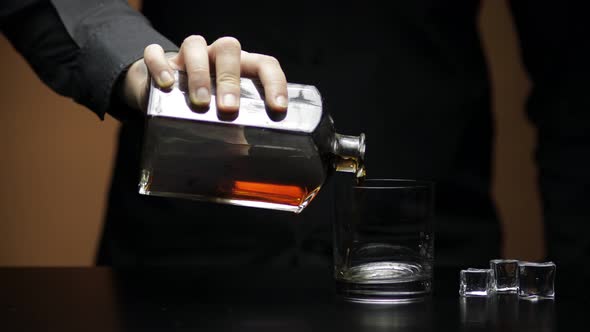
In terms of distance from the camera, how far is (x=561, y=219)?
1.32 m

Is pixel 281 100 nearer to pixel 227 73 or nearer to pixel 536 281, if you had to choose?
pixel 227 73

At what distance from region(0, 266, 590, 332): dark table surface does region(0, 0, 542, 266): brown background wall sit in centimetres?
125

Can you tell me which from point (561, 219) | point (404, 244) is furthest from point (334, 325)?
point (561, 219)

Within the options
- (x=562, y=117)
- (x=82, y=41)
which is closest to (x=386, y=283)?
(x=82, y=41)

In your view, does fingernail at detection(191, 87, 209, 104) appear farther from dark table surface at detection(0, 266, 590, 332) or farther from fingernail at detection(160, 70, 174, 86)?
dark table surface at detection(0, 266, 590, 332)

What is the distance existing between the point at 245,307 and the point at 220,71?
0.70 ft

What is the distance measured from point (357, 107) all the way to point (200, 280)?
396 mm

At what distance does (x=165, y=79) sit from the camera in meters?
0.78

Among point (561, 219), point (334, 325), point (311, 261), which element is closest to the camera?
point (334, 325)

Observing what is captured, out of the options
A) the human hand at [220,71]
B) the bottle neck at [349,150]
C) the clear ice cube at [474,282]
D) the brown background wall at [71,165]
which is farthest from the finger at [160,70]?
the brown background wall at [71,165]

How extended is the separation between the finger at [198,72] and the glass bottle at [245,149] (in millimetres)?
11

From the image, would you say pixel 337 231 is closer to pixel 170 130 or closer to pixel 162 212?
pixel 170 130

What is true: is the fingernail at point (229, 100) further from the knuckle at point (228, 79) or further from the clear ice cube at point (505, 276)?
the clear ice cube at point (505, 276)

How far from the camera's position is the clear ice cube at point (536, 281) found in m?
0.85
